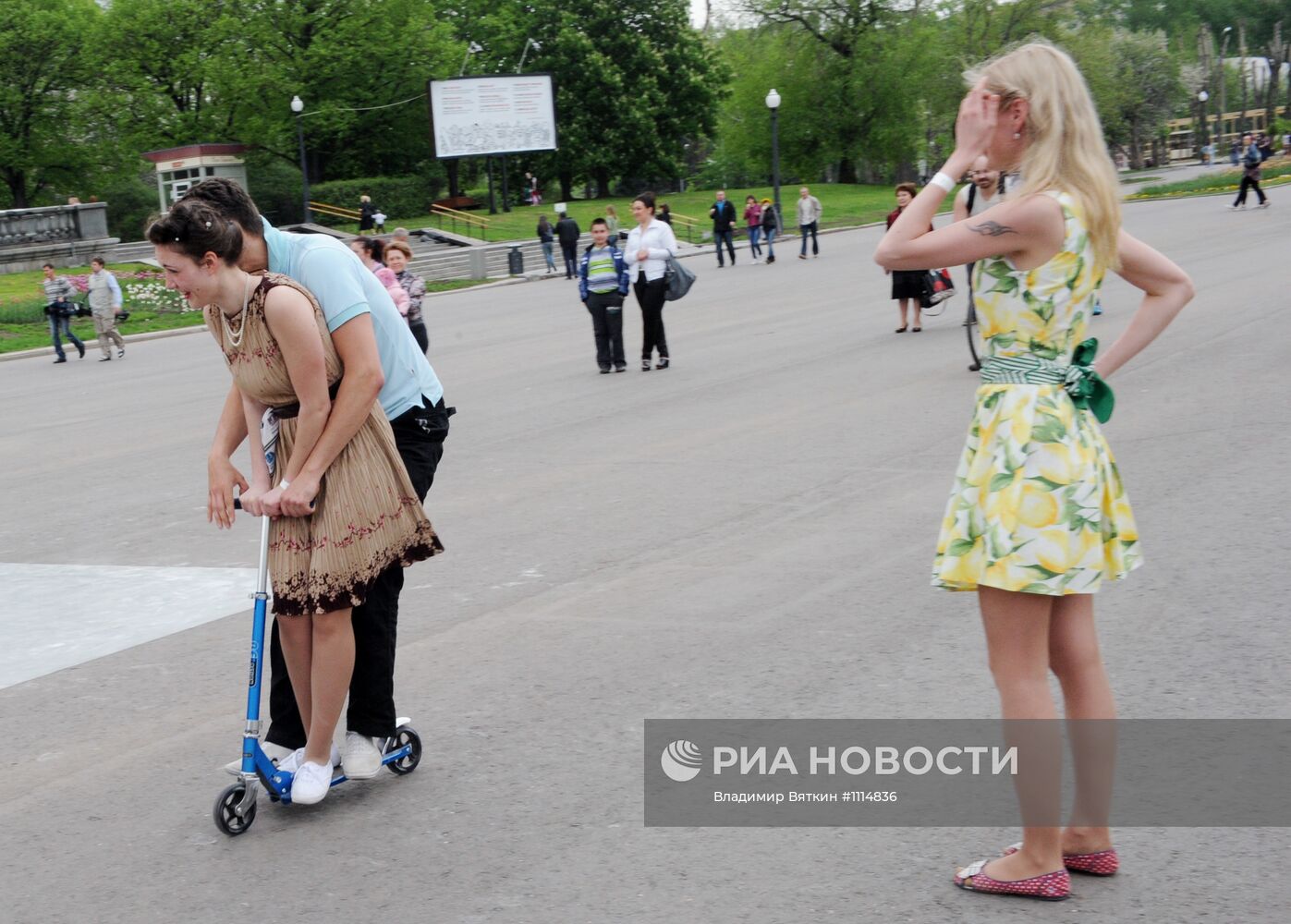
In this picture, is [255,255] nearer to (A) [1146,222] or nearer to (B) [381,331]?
(B) [381,331]

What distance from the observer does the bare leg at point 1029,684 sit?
3.22 metres

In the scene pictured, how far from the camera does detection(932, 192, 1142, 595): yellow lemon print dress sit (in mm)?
3162

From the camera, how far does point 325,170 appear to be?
200 feet

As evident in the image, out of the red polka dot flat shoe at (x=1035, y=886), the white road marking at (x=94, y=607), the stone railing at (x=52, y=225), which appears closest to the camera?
the red polka dot flat shoe at (x=1035, y=886)

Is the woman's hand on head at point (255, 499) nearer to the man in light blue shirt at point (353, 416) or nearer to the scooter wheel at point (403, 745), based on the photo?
the man in light blue shirt at point (353, 416)

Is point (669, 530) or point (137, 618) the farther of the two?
point (669, 530)

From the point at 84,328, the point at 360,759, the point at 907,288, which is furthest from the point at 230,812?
the point at 84,328

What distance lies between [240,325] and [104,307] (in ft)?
69.0

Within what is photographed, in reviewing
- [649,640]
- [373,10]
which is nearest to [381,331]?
[649,640]

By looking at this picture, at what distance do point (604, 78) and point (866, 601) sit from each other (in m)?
60.9

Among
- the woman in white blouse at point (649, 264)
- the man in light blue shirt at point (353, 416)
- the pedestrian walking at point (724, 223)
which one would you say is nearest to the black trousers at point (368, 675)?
the man in light blue shirt at point (353, 416)

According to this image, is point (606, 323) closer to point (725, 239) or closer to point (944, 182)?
point (944, 182)

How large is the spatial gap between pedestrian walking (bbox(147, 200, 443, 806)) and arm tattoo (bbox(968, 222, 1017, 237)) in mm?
1756

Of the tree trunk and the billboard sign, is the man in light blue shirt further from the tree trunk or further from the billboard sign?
the tree trunk
